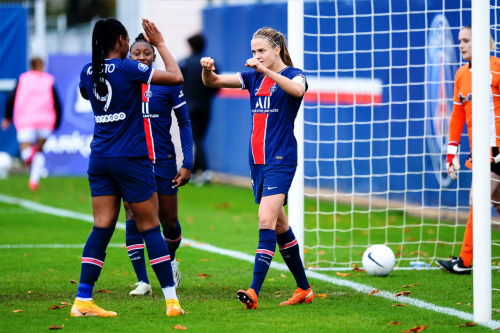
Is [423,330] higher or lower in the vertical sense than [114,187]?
lower

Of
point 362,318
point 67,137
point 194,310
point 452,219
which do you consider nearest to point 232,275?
point 194,310

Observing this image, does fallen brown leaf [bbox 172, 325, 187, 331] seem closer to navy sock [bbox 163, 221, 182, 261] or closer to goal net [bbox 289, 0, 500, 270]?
navy sock [bbox 163, 221, 182, 261]

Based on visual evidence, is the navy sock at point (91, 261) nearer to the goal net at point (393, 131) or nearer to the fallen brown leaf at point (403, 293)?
the fallen brown leaf at point (403, 293)

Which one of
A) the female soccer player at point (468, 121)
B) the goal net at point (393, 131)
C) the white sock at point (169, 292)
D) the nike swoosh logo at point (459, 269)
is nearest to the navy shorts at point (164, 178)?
the white sock at point (169, 292)

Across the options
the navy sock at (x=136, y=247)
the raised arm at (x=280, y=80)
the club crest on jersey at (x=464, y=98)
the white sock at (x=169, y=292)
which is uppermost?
the raised arm at (x=280, y=80)

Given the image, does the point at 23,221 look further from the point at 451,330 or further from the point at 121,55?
the point at 451,330

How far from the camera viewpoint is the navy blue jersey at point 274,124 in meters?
6.36

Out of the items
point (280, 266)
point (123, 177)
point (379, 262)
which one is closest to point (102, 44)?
point (123, 177)

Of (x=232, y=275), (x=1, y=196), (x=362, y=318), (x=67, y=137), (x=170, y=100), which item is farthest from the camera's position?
Answer: (x=67, y=137)

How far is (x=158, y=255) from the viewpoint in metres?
5.96

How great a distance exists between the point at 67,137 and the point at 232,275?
10.9 m

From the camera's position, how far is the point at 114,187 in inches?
235

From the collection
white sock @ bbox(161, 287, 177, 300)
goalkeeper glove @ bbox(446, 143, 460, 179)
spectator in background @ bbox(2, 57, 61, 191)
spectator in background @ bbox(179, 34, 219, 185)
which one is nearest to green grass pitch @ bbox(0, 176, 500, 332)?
white sock @ bbox(161, 287, 177, 300)

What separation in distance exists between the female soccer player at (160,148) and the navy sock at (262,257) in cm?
96
